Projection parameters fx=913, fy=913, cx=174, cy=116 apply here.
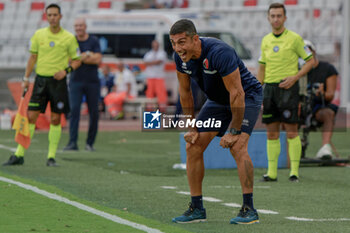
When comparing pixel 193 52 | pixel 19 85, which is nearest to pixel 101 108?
pixel 19 85

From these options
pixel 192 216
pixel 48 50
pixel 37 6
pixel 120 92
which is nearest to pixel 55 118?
pixel 48 50

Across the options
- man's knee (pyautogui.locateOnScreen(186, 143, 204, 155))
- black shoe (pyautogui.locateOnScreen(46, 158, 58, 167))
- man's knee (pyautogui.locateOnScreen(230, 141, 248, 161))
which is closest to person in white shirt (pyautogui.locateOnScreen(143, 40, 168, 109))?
black shoe (pyautogui.locateOnScreen(46, 158, 58, 167))

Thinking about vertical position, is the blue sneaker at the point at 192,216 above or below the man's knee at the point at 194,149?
below

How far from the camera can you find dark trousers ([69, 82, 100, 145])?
15766 mm

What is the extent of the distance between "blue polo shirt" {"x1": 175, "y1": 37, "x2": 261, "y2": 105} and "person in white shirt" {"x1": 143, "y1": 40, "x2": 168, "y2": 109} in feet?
59.1

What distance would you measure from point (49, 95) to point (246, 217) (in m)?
5.84

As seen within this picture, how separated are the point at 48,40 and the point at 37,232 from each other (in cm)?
612

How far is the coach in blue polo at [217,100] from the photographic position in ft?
23.9

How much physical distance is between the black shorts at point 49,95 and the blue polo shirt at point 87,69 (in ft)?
9.65

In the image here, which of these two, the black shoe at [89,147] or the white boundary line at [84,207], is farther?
the black shoe at [89,147]

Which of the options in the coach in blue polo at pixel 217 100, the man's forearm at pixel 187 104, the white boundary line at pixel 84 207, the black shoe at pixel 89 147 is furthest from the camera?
the black shoe at pixel 89 147

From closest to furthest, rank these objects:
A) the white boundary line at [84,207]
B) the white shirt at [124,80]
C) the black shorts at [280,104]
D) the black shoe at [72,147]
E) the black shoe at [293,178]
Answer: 1. the white boundary line at [84,207]
2. the black shorts at [280,104]
3. the black shoe at [293,178]
4. the black shoe at [72,147]
5. the white shirt at [124,80]

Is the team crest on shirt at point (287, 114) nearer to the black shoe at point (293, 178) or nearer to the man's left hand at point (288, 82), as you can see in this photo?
the man's left hand at point (288, 82)

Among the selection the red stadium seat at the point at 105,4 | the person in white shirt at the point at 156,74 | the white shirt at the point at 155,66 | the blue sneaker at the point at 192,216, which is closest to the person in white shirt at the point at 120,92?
Result: the person in white shirt at the point at 156,74
